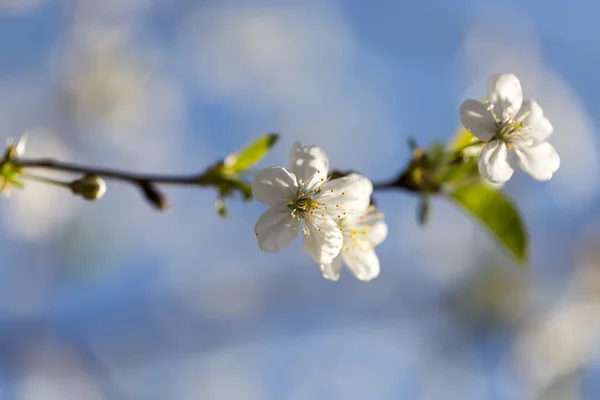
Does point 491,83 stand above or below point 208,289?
below

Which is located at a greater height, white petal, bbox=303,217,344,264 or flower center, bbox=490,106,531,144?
flower center, bbox=490,106,531,144

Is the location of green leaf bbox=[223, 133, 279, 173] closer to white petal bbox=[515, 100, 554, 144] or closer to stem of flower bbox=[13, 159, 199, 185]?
stem of flower bbox=[13, 159, 199, 185]

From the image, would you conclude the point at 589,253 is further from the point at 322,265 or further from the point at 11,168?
the point at 11,168

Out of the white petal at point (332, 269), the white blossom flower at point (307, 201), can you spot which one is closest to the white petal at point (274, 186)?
the white blossom flower at point (307, 201)

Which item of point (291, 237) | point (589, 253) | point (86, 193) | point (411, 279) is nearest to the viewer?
point (291, 237)

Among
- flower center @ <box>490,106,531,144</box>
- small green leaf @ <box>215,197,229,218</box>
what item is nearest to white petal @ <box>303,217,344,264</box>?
small green leaf @ <box>215,197,229,218</box>

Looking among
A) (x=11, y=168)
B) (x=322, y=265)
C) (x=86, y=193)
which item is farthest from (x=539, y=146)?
(x=11, y=168)
